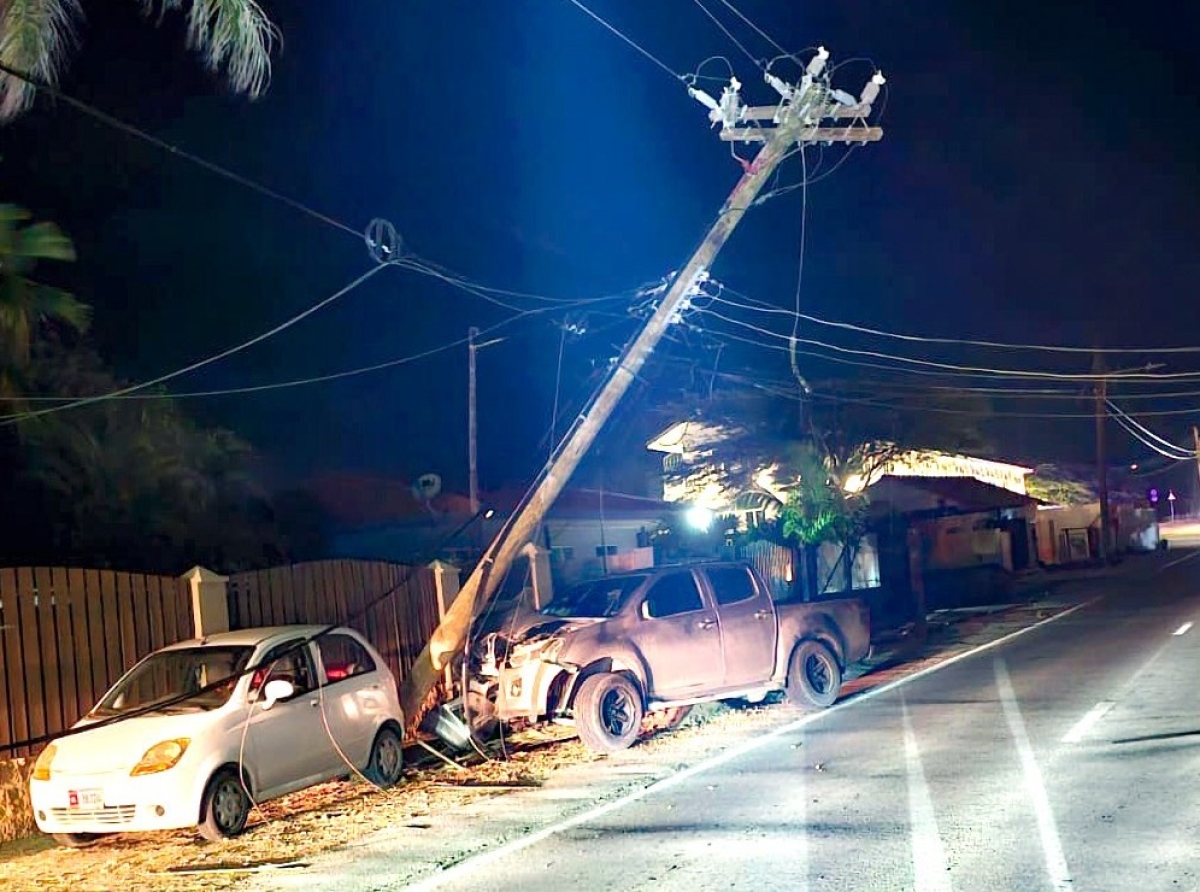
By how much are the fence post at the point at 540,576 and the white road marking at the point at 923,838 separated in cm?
739

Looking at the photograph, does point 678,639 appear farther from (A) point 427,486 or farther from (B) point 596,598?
(A) point 427,486

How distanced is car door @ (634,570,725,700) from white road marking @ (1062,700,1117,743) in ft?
11.9

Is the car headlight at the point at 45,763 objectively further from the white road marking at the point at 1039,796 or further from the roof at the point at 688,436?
the roof at the point at 688,436

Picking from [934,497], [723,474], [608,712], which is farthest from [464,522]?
[934,497]

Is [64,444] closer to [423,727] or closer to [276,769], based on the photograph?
[423,727]

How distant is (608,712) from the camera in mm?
12500

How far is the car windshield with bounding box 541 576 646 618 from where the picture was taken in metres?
13.3

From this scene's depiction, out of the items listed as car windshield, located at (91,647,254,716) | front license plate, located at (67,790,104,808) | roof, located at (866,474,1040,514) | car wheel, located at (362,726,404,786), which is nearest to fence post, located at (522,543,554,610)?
car wheel, located at (362,726,404,786)

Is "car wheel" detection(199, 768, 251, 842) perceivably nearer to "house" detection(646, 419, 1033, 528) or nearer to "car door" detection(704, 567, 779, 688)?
"car door" detection(704, 567, 779, 688)

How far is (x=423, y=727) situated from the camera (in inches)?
521

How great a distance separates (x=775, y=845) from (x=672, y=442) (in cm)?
3286

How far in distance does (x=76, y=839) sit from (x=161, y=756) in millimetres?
1015

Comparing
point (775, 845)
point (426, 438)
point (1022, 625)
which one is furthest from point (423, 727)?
point (426, 438)

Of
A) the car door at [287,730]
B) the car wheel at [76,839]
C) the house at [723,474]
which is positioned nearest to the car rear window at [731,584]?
the car door at [287,730]
